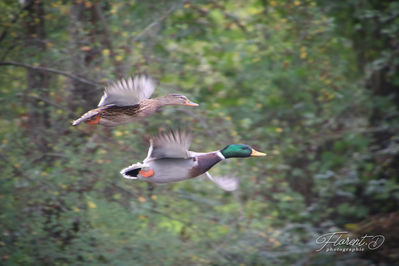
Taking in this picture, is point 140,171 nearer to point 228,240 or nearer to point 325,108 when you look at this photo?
point 228,240

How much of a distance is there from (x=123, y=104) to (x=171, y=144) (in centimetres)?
70

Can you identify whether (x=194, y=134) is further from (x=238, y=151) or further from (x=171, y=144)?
(x=171, y=144)

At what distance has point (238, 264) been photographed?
6254mm

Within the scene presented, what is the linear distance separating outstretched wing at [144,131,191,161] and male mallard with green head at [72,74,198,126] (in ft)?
1.78

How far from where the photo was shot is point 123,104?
12.7 feet

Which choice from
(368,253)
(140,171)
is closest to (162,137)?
(140,171)

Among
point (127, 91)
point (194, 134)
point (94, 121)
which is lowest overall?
point (194, 134)

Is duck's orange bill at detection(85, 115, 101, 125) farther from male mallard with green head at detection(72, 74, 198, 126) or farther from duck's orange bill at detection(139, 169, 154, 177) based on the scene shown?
duck's orange bill at detection(139, 169, 154, 177)

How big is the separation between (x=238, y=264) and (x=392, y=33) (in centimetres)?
319

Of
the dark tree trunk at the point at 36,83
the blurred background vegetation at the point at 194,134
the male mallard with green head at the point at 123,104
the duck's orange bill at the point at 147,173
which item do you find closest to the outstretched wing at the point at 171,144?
the duck's orange bill at the point at 147,173

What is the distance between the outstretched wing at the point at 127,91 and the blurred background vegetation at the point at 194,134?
155cm

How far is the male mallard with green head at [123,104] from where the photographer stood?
375 cm

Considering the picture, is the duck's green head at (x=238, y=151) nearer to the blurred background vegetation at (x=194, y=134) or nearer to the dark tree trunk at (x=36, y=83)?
the blurred background vegetation at (x=194, y=134)

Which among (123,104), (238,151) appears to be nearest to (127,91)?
(123,104)
